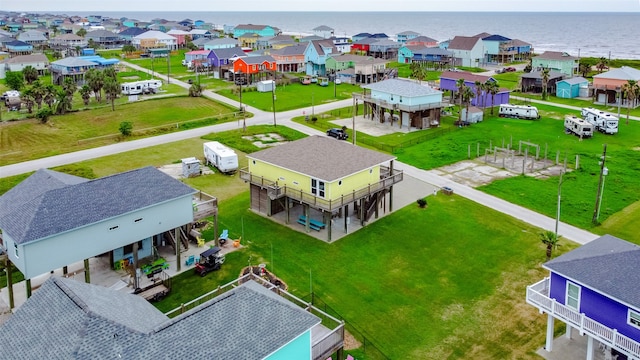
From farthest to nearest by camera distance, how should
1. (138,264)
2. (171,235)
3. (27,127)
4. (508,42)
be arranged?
(508,42) < (27,127) < (171,235) < (138,264)

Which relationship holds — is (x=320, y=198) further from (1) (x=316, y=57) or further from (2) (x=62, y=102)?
(1) (x=316, y=57)

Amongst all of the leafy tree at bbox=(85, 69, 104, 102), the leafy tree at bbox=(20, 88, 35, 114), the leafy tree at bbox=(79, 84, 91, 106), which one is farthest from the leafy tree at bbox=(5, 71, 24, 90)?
the leafy tree at bbox=(79, 84, 91, 106)

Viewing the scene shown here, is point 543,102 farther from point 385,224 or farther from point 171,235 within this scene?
point 171,235

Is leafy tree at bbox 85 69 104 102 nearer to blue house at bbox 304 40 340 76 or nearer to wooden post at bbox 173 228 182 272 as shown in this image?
blue house at bbox 304 40 340 76

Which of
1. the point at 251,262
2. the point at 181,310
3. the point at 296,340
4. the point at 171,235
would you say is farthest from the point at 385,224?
the point at 296,340

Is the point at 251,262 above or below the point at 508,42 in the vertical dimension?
below

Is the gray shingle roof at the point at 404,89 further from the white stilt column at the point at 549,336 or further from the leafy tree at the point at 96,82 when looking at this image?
the white stilt column at the point at 549,336

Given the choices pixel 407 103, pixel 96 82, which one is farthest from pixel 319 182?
pixel 96 82
